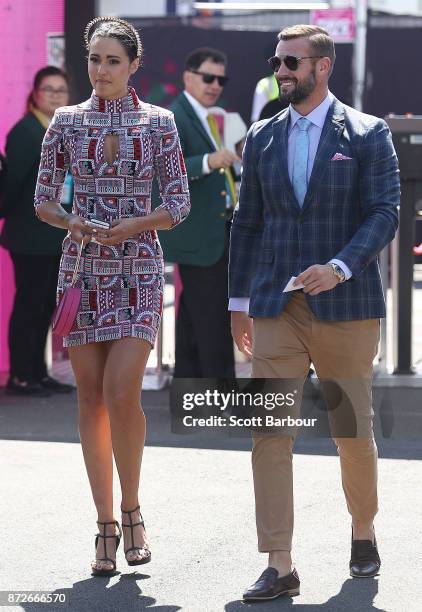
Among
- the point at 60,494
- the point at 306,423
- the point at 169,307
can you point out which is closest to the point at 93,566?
the point at 306,423

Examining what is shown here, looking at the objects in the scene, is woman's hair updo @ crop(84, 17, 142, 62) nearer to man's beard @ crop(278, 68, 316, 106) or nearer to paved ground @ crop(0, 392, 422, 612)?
man's beard @ crop(278, 68, 316, 106)

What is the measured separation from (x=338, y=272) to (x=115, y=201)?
90 centimetres

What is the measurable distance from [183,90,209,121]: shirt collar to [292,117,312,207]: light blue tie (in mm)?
3427

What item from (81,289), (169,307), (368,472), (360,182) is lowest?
(169,307)

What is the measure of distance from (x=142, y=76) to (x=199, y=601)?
5.46 metres

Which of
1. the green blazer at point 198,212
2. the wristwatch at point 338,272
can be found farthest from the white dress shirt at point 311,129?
the green blazer at point 198,212

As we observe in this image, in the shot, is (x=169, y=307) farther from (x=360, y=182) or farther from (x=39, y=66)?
(x=360, y=182)

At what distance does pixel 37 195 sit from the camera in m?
5.31

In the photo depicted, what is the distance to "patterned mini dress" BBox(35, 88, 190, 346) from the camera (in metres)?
5.17

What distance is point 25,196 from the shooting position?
9062 mm

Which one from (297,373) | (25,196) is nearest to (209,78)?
(25,196)

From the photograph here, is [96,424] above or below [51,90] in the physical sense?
below

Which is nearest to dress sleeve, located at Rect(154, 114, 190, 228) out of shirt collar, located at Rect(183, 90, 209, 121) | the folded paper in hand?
the folded paper in hand

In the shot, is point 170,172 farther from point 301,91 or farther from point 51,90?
point 51,90
